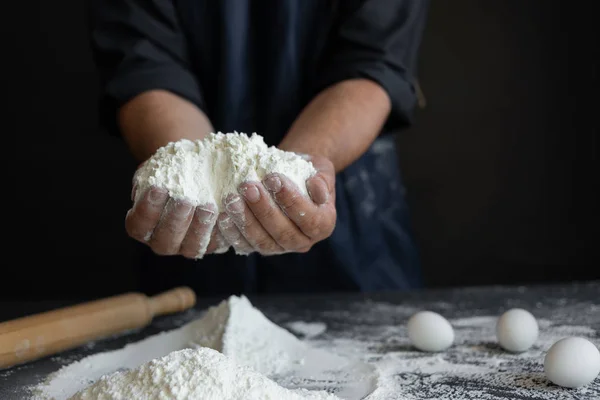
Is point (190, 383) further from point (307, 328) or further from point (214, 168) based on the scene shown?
point (307, 328)

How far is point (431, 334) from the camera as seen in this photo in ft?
4.16

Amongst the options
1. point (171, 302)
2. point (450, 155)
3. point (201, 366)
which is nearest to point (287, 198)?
point (201, 366)

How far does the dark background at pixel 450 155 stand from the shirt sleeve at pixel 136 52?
0.91m

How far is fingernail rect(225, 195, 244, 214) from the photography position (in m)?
1.11

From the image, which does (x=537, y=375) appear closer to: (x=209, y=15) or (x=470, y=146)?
(x=209, y=15)

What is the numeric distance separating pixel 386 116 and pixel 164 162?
602 mm

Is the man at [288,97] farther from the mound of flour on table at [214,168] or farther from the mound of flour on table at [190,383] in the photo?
the mound of flour on table at [190,383]

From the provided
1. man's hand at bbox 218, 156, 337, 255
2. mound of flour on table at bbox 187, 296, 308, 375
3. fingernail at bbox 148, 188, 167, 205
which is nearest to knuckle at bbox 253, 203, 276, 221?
man's hand at bbox 218, 156, 337, 255

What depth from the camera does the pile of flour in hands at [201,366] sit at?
0.93 metres

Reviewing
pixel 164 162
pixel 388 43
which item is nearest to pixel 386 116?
pixel 388 43

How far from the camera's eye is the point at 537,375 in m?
1.14

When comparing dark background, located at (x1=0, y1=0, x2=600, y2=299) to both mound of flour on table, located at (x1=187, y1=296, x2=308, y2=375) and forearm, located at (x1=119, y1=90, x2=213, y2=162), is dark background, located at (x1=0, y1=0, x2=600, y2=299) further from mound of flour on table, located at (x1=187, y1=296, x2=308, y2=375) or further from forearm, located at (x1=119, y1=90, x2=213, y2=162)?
mound of flour on table, located at (x1=187, y1=296, x2=308, y2=375)

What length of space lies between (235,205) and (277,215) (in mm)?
67

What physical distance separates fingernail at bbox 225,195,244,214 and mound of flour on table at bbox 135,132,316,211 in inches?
0.5
